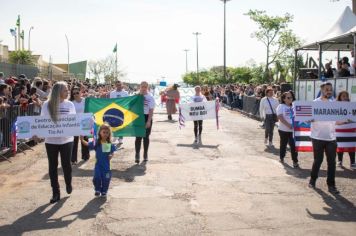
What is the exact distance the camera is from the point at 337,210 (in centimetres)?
695

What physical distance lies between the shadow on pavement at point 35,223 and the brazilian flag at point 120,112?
16.1ft

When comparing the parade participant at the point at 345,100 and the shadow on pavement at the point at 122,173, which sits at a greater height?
the parade participant at the point at 345,100

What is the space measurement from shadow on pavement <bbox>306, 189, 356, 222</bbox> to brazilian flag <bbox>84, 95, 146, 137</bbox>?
5.12 m

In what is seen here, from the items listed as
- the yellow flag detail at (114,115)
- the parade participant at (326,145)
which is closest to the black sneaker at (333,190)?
the parade participant at (326,145)

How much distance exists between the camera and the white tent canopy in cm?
1628

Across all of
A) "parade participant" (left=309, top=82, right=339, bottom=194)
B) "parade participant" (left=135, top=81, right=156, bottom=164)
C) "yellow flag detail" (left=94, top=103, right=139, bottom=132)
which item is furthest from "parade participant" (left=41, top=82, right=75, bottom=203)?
"parade participant" (left=309, top=82, right=339, bottom=194)

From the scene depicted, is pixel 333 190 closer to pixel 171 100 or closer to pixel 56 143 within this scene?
pixel 56 143

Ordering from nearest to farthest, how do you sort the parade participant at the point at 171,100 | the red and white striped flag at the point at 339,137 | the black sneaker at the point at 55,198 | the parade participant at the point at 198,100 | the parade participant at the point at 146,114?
the black sneaker at the point at 55,198 → the red and white striped flag at the point at 339,137 → the parade participant at the point at 146,114 → the parade participant at the point at 198,100 → the parade participant at the point at 171,100

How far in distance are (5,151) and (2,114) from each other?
0.91m

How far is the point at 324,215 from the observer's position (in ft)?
21.9

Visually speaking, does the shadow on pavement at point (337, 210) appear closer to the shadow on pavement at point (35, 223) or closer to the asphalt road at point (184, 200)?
the asphalt road at point (184, 200)

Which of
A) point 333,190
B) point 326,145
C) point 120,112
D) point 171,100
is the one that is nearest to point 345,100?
point 326,145

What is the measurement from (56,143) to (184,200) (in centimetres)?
220

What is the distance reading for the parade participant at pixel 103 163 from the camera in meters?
7.68
